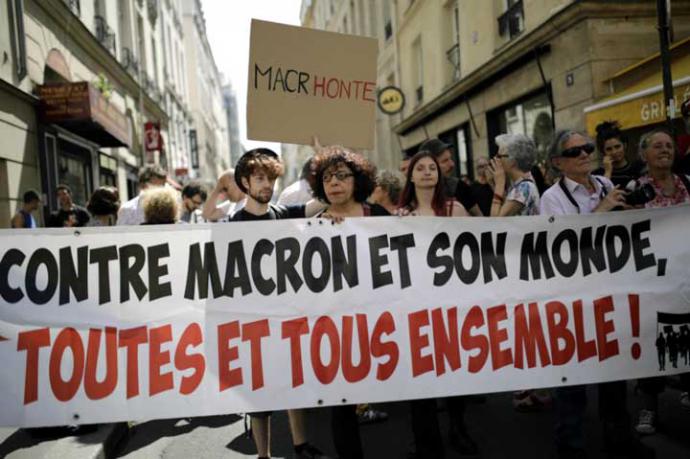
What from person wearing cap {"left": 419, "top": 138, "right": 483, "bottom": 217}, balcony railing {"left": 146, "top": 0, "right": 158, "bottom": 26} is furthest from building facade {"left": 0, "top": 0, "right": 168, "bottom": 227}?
person wearing cap {"left": 419, "top": 138, "right": 483, "bottom": 217}

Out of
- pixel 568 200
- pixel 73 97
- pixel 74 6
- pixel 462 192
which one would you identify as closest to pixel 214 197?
pixel 462 192

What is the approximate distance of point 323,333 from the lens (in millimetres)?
3188

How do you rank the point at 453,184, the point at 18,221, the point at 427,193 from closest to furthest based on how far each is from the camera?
the point at 427,193, the point at 453,184, the point at 18,221

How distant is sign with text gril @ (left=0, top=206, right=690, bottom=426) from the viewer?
3061mm

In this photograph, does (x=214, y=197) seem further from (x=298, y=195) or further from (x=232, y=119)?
(x=232, y=119)

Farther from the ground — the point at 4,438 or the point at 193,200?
the point at 193,200

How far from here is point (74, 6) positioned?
44.0 ft

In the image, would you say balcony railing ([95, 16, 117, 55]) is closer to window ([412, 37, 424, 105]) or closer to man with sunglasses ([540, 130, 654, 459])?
window ([412, 37, 424, 105])

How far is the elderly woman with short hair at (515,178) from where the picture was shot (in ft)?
13.2

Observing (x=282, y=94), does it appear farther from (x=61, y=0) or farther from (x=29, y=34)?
(x=61, y=0)

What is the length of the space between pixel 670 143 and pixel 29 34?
394 inches

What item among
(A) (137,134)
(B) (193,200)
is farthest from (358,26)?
(B) (193,200)

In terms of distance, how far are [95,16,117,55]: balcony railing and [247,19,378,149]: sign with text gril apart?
40.2ft

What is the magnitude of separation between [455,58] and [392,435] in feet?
44.3
